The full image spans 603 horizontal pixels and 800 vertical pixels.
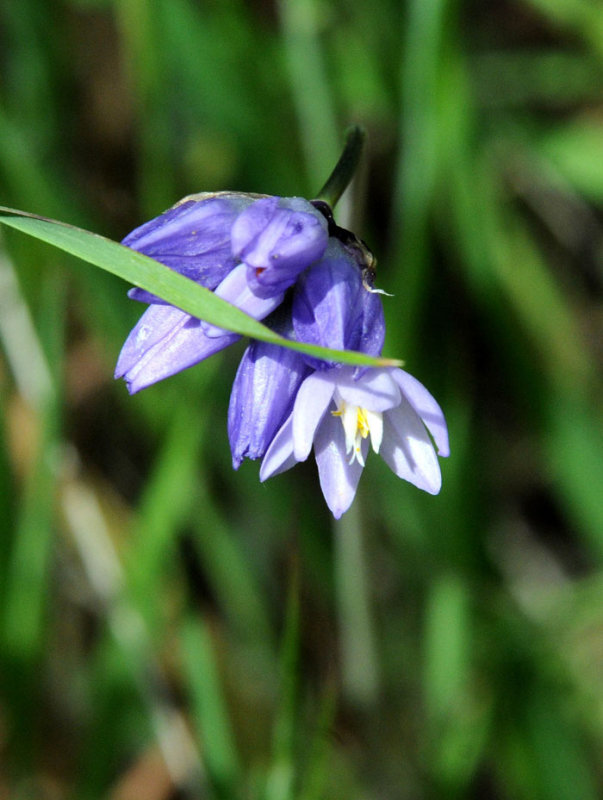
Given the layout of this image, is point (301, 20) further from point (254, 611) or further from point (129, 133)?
point (254, 611)

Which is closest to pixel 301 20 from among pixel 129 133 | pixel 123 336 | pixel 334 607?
pixel 123 336

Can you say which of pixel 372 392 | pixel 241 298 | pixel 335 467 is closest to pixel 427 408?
pixel 372 392

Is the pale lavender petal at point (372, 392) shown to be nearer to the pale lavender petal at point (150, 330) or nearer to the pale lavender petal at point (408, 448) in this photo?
the pale lavender petal at point (408, 448)

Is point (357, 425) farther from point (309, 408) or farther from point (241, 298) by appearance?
point (241, 298)

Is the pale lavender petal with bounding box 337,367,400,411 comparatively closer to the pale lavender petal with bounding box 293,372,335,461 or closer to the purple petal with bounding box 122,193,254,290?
the pale lavender petal with bounding box 293,372,335,461

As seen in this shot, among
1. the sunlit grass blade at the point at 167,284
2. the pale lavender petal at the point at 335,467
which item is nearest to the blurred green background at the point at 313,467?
the pale lavender petal at the point at 335,467
